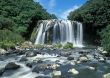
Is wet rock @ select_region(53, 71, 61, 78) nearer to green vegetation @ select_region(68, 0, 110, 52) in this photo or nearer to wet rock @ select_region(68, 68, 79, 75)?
wet rock @ select_region(68, 68, 79, 75)

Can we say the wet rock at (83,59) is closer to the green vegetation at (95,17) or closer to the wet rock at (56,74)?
the wet rock at (56,74)

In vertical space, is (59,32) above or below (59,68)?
above

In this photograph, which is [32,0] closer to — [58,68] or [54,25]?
[54,25]

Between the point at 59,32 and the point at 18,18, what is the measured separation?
584 cm

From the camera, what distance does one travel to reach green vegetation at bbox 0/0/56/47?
3569 centimetres

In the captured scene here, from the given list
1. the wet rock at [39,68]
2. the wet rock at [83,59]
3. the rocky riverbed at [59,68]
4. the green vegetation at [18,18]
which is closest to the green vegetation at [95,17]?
the green vegetation at [18,18]

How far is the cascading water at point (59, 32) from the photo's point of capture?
40.0m

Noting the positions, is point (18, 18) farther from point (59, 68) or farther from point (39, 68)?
point (39, 68)

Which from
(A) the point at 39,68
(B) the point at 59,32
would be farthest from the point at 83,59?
(B) the point at 59,32

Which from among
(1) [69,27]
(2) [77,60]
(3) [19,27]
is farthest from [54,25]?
(2) [77,60]

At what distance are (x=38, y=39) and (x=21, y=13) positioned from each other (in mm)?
5167

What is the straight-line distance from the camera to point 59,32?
40.3 m

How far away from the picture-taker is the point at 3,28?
123 feet

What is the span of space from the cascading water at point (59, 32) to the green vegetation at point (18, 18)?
72.4 inches
